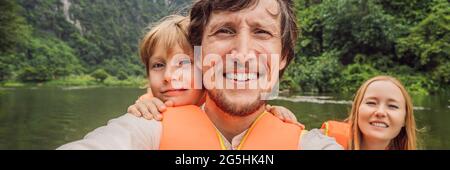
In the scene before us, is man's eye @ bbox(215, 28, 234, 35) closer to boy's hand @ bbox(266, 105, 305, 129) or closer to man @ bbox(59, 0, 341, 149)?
man @ bbox(59, 0, 341, 149)

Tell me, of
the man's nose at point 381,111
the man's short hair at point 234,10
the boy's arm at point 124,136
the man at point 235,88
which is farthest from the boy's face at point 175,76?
the man's nose at point 381,111

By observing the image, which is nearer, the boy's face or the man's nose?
the boy's face

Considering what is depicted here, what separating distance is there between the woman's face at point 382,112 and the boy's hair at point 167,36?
855 mm

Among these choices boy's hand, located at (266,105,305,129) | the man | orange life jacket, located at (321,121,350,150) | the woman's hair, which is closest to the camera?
the man

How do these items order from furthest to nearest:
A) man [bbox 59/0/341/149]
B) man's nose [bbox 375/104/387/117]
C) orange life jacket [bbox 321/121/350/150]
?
1. orange life jacket [bbox 321/121/350/150]
2. man's nose [bbox 375/104/387/117]
3. man [bbox 59/0/341/149]

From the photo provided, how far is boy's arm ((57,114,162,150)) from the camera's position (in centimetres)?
100

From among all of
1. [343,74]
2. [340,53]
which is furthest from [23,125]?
[340,53]

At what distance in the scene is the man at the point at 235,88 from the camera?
3.64ft

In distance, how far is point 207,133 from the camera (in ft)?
3.81

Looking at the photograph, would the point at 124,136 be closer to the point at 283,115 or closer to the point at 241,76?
the point at 241,76

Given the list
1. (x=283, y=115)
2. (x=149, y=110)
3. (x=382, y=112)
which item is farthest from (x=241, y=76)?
(x=382, y=112)

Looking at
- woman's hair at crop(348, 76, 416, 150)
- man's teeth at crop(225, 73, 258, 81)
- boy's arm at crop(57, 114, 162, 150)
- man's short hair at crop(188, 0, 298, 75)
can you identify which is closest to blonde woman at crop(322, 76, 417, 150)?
woman's hair at crop(348, 76, 416, 150)
